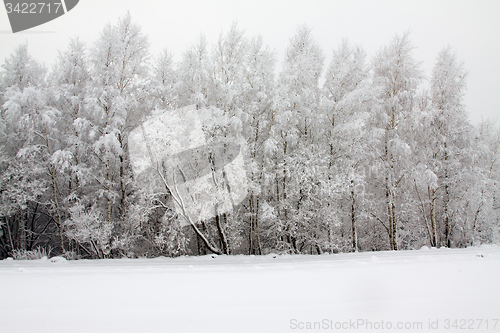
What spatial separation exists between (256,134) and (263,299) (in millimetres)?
8732

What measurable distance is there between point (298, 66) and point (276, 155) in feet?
13.2

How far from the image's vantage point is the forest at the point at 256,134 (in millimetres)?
10516

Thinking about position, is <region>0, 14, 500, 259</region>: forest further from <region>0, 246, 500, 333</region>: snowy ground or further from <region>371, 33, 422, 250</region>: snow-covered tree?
<region>0, 246, 500, 333</region>: snowy ground

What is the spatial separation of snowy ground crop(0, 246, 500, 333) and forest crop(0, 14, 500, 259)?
5.51 meters

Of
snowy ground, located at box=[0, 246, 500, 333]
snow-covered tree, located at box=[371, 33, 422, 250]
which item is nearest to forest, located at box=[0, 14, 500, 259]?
snow-covered tree, located at box=[371, 33, 422, 250]

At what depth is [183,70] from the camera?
10.8 m

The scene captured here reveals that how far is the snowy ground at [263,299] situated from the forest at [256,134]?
5506mm

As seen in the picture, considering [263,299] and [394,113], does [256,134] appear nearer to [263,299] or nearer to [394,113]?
[394,113]

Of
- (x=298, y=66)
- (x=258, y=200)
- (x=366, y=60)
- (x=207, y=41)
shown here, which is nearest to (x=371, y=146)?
(x=366, y=60)

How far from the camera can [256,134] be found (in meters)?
11.8

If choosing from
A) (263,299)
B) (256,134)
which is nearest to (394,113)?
(256,134)

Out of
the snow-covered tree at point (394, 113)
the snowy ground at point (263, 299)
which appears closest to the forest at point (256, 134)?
the snow-covered tree at point (394, 113)

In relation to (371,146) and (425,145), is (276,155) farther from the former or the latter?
(425,145)

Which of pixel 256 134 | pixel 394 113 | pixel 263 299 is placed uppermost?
pixel 394 113
